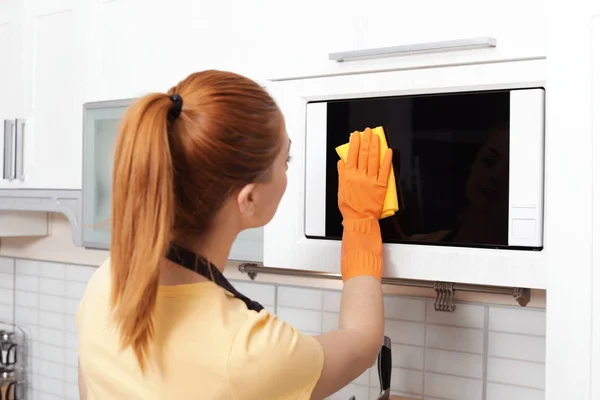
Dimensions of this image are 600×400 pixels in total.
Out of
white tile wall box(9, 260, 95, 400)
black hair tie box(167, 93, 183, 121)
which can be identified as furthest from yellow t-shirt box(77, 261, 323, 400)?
white tile wall box(9, 260, 95, 400)

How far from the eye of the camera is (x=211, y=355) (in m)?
0.96

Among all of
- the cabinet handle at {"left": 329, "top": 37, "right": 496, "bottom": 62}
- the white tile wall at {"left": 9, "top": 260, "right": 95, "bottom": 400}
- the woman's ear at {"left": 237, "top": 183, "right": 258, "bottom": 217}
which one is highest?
the cabinet handle at {"left": 329, "top": 37, "right": 496, "bottom": 62}

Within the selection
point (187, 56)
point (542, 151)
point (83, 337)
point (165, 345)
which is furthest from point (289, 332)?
point (187, 56)

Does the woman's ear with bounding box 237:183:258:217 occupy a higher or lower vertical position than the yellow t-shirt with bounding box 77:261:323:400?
higher

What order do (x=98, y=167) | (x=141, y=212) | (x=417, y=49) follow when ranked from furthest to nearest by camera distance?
(x=98, y=167)
(x=417, y=49)
(x=141, y=212)

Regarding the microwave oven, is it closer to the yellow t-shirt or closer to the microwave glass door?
the microwave glass door

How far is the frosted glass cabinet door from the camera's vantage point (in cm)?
174

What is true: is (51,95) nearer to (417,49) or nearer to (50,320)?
(50,320)

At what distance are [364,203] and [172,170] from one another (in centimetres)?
38

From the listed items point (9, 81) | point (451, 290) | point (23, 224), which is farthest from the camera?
point (23, 224)

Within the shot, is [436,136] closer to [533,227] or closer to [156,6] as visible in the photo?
[533,227]

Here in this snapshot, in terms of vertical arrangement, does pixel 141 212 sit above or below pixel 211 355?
above

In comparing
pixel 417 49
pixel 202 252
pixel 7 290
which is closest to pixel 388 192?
pixel 417 49

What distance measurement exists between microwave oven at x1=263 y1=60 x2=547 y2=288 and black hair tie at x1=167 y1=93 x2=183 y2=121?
0.36 m
